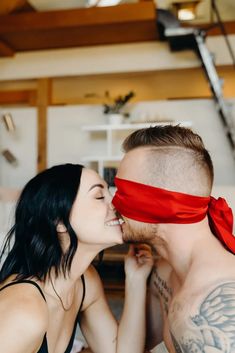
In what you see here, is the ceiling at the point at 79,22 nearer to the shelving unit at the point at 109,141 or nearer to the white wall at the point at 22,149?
the white wall at the point at 22,149

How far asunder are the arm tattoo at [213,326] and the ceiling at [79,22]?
159 inches

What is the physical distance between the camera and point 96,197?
4.88 ft

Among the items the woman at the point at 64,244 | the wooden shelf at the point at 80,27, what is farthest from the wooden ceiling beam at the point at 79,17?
the woman at the point at 64,244

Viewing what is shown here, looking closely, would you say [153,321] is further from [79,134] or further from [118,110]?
[79,134]

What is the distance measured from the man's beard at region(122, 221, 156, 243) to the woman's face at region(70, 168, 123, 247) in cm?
6

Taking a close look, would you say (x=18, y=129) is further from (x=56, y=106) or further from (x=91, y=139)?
(x=91, y=139)

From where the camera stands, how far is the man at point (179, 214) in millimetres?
1082

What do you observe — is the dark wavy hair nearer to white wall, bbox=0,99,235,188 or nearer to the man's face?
the man's face

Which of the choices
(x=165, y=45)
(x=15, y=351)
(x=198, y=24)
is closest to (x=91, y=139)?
(x=165, y=45)

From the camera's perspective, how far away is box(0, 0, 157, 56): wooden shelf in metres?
4.51

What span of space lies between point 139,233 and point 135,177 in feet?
0.64

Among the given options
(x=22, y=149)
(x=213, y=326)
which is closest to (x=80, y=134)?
(x=22, y=149)

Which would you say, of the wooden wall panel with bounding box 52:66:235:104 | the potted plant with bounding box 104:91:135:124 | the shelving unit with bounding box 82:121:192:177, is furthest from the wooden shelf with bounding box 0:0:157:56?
the shelving unit with bounding box 82:121:192:177

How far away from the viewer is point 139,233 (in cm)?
131
